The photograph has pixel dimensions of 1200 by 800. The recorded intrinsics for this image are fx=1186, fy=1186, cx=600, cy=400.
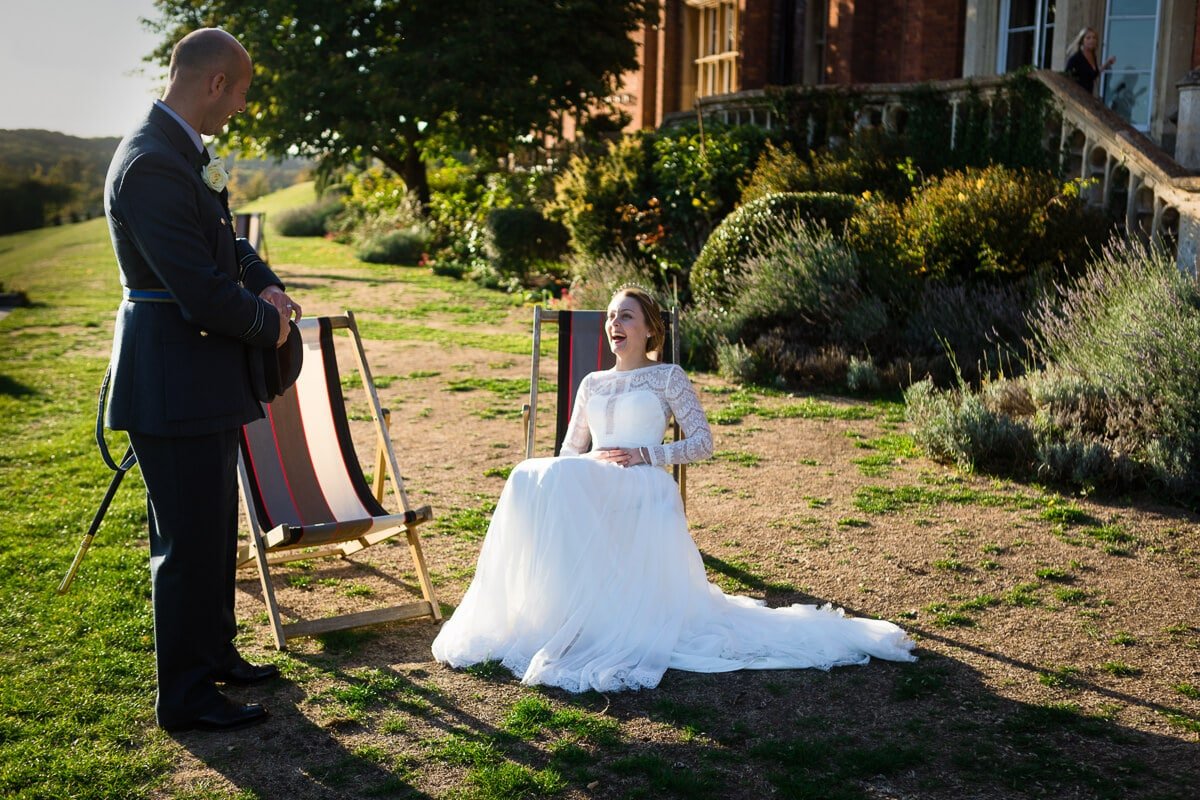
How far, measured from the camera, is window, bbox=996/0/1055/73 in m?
14.5

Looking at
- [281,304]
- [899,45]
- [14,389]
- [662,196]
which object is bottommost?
[14,389]

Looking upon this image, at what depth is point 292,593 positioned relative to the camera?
17.7 ft

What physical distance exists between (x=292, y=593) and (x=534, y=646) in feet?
4.90

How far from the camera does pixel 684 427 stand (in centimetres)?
495

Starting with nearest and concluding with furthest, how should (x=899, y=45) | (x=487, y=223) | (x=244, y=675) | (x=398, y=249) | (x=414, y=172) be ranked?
(x=244, y=675), (x=899, y=45), (x=487, y=223), (x=398, y=249), (x=414, y=172)

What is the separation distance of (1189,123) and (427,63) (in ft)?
43.8

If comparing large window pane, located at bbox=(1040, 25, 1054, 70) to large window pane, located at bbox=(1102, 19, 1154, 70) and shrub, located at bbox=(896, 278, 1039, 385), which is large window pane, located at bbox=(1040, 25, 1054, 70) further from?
shrub, located at bbox=(896, 278, 1039, 385)

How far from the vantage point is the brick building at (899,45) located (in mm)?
13047

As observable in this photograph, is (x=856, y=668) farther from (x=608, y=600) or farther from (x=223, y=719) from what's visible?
(x=223, y=719)

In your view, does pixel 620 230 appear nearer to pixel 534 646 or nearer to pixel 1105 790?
pixel 534 646

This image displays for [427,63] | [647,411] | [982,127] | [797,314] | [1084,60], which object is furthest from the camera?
[427,63]

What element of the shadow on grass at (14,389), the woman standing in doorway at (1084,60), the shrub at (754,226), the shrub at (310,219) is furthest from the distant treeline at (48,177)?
the shrub at (310,219)

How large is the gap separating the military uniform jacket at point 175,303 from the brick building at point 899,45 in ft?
36.3

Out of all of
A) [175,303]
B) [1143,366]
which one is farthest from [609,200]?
[175,303]
